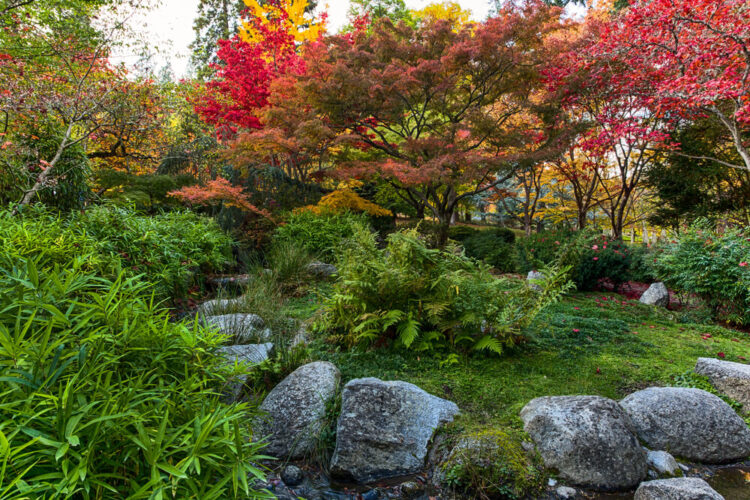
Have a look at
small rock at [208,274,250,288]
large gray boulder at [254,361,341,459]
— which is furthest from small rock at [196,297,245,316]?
large gray boulder at [254,361,341,459]

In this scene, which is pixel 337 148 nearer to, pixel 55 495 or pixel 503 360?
pixel 503 360

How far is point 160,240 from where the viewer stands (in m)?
4.14

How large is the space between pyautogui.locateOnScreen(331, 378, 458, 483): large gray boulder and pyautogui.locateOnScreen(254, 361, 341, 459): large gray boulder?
0.20 m

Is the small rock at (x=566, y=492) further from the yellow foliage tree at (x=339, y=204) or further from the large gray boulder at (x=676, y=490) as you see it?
the yellow foliage tree at (x=339, y=204)

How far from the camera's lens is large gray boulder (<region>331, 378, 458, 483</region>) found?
2.30m

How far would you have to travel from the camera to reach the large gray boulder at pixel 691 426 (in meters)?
2.41

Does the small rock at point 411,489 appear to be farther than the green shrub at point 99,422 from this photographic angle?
Yes

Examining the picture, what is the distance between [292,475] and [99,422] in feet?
4.88

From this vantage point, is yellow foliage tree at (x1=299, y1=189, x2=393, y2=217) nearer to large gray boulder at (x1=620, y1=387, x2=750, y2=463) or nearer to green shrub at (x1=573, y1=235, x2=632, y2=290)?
green shrub at (x1=573, y1=235, x2=632, y2=290)

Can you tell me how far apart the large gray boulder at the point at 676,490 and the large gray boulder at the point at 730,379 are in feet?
4.47

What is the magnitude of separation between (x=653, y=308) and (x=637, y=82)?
525 cm

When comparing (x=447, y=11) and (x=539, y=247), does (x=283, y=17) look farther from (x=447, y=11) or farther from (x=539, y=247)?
(x=539, y=247)

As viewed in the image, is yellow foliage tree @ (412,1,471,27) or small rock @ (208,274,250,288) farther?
yellow foliage tree @ (412,1,471,27)

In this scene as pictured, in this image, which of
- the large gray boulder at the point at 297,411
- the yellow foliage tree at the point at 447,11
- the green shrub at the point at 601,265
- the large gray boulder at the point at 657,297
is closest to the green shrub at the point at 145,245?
the large gray boulder at the point at 297,411
